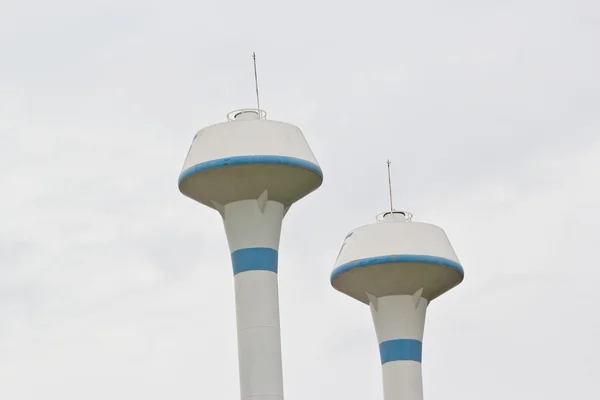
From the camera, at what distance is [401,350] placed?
150 ft

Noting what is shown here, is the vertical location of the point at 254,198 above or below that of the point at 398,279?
above

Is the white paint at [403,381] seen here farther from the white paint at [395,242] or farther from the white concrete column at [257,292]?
the white concrete column at [257,292]

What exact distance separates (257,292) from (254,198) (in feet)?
7.35

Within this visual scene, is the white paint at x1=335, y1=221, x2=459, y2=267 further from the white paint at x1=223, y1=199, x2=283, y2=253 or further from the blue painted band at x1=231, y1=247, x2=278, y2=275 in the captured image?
the blue painted band at x1=231, y1=247, x2=278, y2=275

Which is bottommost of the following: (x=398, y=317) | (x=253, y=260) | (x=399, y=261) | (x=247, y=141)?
(x=253, y=260)

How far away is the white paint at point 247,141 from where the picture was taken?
128ft

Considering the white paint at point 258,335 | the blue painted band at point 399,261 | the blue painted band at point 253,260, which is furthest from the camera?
the blue painted band at point 399,261

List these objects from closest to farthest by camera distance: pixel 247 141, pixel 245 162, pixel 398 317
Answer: pixel 245 162 < pixel 247 141 < pixel 398 317

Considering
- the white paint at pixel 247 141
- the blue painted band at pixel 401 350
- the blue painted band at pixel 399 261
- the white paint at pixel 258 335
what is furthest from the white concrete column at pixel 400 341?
the white paint at pixel 247 141

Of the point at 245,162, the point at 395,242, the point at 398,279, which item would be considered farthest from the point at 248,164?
the point at 398,279

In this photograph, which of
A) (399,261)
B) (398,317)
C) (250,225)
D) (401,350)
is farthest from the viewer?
(401,350)

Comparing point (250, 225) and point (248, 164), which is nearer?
point (248, 164)

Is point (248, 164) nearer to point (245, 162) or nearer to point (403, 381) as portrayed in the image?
point (245, 162)

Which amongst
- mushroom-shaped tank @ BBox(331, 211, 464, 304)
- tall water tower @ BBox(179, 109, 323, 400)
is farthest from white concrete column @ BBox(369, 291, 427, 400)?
tall water tower @ BBox(179, 109, 323, 400)
